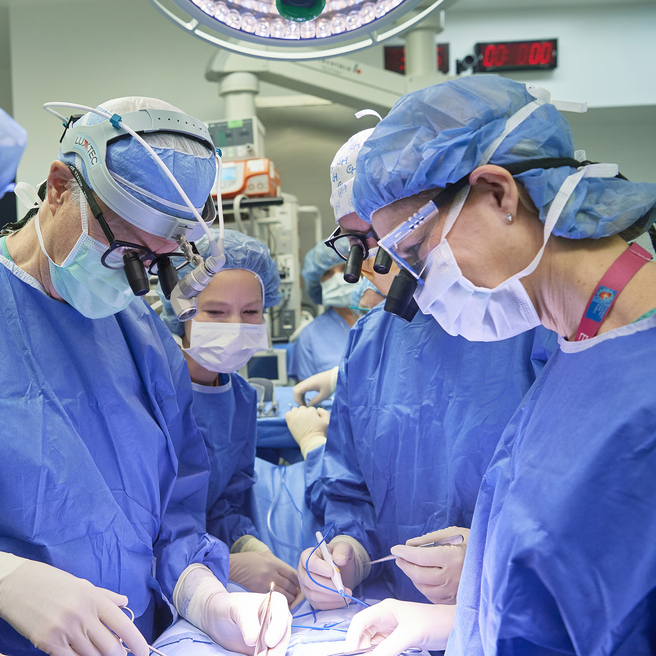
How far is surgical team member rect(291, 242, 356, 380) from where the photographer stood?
380cm

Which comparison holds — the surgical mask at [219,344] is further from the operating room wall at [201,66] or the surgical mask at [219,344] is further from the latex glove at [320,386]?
the operating room wall at [201,66]

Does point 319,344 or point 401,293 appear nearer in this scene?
point 401,293

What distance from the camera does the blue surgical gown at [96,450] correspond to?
1026 mm

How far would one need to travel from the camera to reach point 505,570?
771mm

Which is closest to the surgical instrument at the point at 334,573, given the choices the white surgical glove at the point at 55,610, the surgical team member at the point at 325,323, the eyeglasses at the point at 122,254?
the white surgical glove at the point at 55,610

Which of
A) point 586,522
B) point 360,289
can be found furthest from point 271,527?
point 360,289

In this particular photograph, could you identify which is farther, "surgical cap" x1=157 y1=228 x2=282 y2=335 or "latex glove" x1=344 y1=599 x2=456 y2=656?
"surgical cap" x1=157 y1=228 x2=282 y2=335

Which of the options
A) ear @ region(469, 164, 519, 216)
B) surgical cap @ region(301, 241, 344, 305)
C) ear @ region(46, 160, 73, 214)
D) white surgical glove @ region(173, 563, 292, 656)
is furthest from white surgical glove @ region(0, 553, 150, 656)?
surgical cap @ region(301, 241, 344, 305)

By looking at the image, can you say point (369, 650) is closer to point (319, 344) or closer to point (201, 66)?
point (319, 344)

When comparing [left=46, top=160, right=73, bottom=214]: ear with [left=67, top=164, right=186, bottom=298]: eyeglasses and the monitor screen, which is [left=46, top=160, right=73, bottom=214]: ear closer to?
[left=67, top=164, right=186, bottom=298]: eyeglasses

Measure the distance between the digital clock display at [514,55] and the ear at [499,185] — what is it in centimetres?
444

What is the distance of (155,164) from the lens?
1.13 metres

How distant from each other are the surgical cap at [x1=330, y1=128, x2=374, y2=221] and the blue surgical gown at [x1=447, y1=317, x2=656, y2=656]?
761mm

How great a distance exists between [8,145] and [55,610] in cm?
71
